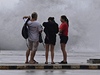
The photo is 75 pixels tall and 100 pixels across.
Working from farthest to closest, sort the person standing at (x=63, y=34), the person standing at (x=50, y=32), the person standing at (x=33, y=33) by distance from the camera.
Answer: the person standing at (x=63, y=34)
the person standing at (x=50, y=32)
the person standing at (x=33, y=33)

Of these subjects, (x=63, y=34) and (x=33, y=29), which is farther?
(x=63, y=34)

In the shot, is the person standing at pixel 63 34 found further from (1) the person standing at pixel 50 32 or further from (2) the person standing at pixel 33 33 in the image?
(2) the person standing at pixel 33 33

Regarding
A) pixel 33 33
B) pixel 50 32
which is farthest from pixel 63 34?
pixel 33 33

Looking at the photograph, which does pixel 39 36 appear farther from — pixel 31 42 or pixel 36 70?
pixel 36 70

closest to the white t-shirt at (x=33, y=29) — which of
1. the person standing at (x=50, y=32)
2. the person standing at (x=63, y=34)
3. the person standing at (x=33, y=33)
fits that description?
the person standing at (x=33, y=33)

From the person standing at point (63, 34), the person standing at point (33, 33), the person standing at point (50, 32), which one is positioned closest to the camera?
the person standing at point (33, 33)

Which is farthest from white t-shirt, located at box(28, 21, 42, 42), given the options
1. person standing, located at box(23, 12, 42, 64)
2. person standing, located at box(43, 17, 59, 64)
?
person standing, located at box(43, 17, 59, 64)

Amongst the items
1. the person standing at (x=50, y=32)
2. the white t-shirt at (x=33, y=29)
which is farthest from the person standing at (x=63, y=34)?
the white t-shirt at (x=33, y=29)

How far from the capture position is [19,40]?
271ft

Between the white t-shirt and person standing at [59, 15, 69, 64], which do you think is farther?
person standing at [59, 15, 69, 64]

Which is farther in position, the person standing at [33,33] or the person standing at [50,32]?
the person standing at [50,32]

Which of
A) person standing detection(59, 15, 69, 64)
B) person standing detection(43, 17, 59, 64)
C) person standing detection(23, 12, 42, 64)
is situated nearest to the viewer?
person standing detection(23, 12, 42, 64)

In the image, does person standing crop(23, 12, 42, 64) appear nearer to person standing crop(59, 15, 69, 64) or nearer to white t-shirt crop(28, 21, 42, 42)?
white t-shirt crop(28, 21, 42, 42)

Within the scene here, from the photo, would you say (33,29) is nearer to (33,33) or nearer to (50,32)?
(33,33)
